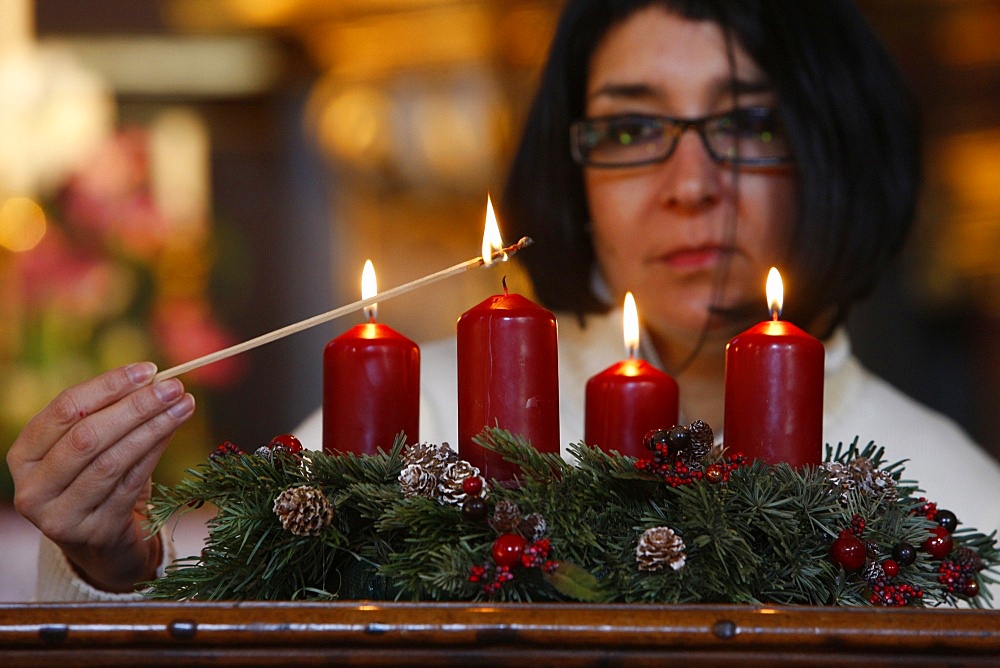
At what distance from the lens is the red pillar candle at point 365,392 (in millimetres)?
521

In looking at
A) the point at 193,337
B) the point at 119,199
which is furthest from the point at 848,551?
the point at 119,199

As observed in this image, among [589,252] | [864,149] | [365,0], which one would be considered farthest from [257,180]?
[864,149]

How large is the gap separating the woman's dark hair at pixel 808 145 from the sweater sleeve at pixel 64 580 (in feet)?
1.92

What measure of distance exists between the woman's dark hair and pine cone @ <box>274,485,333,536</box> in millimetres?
660

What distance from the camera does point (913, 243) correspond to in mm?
A: 2355

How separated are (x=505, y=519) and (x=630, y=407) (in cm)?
13

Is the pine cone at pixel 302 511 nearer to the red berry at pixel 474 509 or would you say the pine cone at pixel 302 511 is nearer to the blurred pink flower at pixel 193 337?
the red berry at pixel 474 509

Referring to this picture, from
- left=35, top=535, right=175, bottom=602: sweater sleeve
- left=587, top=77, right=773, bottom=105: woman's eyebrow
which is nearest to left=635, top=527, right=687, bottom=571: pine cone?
left=35, top=535, right=175, bottom=602: sweater sleeve

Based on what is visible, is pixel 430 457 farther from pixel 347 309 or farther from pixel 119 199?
pixel 119 199

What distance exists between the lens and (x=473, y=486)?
0.43 meters

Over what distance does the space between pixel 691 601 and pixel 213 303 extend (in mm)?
2094

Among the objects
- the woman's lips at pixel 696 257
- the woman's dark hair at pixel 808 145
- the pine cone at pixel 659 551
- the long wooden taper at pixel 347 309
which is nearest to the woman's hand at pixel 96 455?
the long wooden taper at pixel 347 309

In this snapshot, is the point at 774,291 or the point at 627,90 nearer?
the point at 774,291

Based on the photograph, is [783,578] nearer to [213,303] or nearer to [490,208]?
[490,208]
